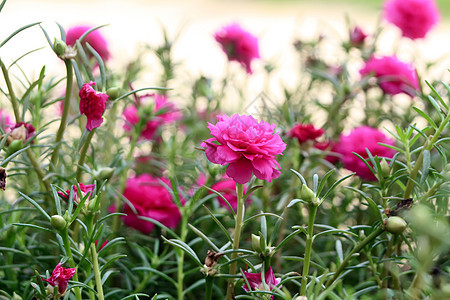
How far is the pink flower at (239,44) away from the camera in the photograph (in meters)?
1.12

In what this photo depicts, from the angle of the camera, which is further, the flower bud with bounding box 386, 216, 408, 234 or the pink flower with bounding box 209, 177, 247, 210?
the pink flower with bounding box 209, 177, 247, 210

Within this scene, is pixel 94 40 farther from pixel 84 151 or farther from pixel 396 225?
pixel 396 225

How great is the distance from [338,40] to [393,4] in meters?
0.14

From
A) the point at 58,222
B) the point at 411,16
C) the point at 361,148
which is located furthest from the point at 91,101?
the point at 411,16

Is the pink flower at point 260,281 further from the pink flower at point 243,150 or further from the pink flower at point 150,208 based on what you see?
the pink flower at point 150,208

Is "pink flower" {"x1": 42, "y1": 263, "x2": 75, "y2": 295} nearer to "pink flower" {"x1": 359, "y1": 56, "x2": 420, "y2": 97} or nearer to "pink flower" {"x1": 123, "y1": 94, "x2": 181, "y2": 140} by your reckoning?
"pink flower" {"x1": 123, "y1": 94, "x2": 181, "y2": 140}

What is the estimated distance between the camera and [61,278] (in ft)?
1.65

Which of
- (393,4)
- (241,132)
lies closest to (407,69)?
(393,4)

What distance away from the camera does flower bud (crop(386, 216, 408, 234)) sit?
1.67 ft

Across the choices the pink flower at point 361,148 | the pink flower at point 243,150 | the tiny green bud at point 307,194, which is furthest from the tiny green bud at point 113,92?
the pink flower at point 361,148

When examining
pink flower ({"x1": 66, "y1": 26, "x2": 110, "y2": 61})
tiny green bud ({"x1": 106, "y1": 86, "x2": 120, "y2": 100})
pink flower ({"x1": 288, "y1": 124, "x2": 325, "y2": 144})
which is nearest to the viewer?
tiny green bud ({"x1": 106, "y1": 86, "x2": 120, "y2": 100})

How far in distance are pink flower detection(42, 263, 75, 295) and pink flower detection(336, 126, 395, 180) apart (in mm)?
459

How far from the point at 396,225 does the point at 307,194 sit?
0.09 metres

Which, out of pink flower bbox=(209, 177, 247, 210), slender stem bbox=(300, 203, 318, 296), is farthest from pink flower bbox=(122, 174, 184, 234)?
slender stem bbox=(300, 203, 318, 296)
